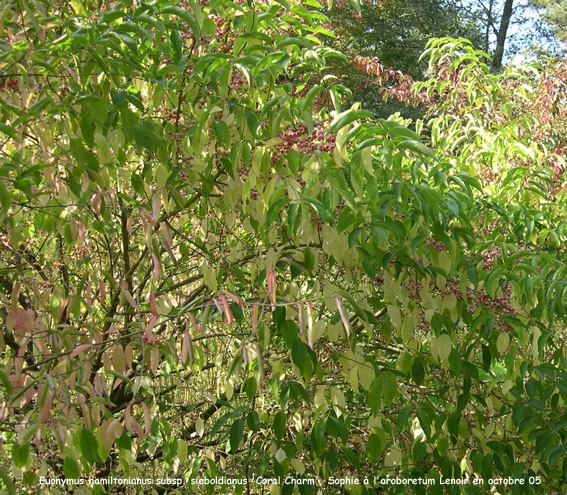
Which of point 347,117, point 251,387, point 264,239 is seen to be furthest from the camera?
point 264,239

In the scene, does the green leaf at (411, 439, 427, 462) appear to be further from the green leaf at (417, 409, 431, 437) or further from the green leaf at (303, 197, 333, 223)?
the green leaf at (303, 197, 333, 223)

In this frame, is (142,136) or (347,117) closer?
(347,117)

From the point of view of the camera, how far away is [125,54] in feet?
5.34

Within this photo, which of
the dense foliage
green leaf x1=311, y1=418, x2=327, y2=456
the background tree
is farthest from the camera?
the background tree

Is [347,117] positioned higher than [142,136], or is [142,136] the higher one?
[142,136]

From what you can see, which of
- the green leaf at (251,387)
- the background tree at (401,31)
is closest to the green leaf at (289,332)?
the green leaf at (251,387)

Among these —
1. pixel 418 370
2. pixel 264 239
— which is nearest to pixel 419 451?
pixel 418 370

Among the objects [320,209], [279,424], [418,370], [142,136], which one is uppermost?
[142,136]

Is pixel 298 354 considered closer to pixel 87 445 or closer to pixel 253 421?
pixel 253 421

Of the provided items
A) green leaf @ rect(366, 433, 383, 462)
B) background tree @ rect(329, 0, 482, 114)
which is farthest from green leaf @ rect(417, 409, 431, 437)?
background tree @ rect(329, 0, 482, 114)

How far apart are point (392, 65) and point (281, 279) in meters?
12.6

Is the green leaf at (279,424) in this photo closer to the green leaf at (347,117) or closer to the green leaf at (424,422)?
the green leaf at (424,422)

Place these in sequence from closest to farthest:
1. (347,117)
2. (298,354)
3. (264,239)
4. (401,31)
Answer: (347,117), (298,354), (264,239), (401,31)

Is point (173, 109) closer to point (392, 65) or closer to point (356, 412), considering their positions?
point (356, 412)
